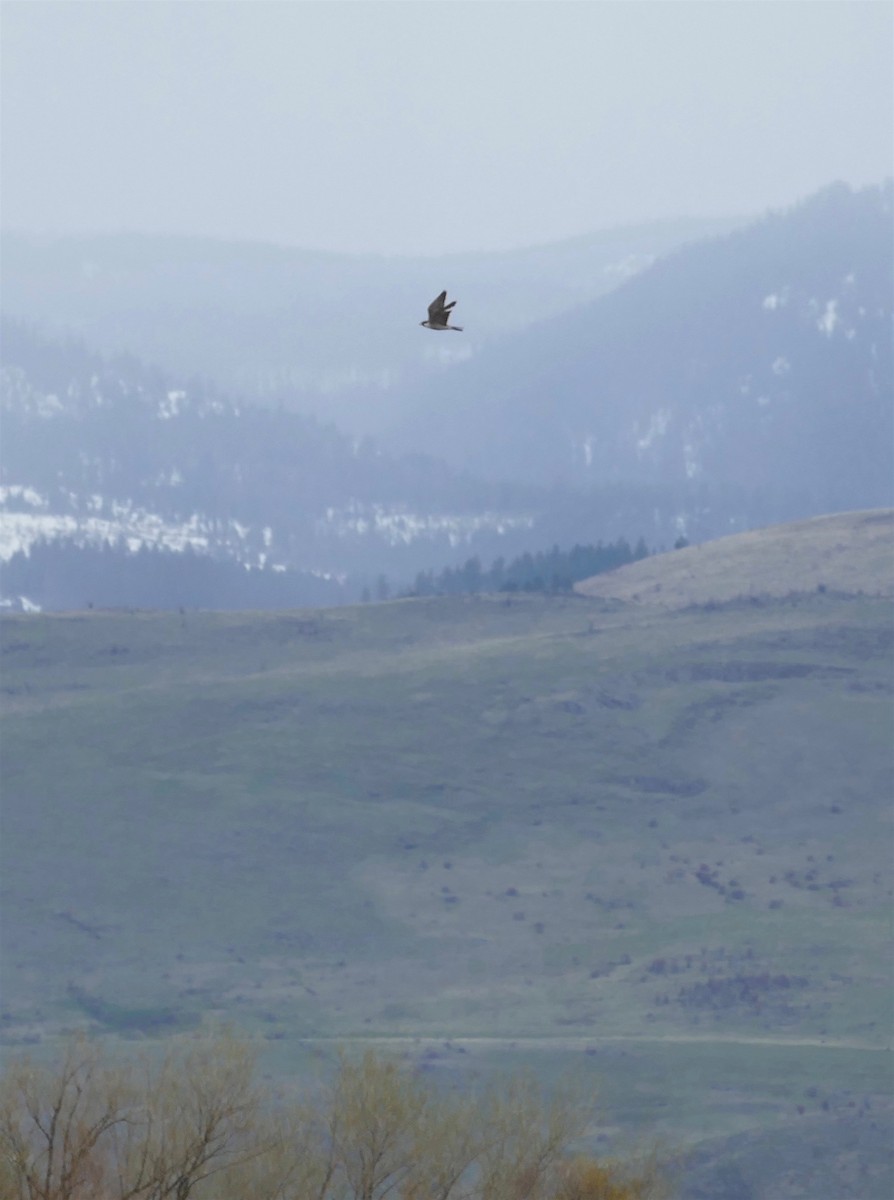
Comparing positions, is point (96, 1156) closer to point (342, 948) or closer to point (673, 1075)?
point (673, 1075)

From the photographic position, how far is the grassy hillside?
140625 mm

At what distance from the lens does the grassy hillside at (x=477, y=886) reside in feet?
461

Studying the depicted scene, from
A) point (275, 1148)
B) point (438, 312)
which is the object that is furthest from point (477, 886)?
point (438, 312)

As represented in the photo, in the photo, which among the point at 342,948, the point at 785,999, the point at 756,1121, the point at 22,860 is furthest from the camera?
the point at 22,860

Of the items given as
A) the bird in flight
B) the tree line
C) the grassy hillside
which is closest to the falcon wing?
the bird in flight

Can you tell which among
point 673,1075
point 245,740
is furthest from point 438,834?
point 673,1075

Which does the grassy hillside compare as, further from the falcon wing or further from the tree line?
the falcon wing

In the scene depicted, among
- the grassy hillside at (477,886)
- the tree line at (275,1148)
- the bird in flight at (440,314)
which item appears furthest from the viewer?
the grassy hillside at (477,886)

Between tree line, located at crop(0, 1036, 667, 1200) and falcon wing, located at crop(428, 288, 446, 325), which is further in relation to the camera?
tree line, located at crop(0, 1036, 667, 1200)

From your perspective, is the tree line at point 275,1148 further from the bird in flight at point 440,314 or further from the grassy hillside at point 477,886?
the grassy hillside at point 477,886

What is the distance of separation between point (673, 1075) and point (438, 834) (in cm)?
5026

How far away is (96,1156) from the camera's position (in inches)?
2425

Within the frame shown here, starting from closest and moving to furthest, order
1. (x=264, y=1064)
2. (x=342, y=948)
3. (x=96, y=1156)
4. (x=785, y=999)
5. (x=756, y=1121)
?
(x=96, y=1156)
(x=756, y=1121)
(x=264, y=1064)
(x=785, y=999)
(x=342, y=948)

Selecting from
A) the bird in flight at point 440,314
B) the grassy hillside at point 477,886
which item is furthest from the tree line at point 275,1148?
the grassy hillside at point 477,886
